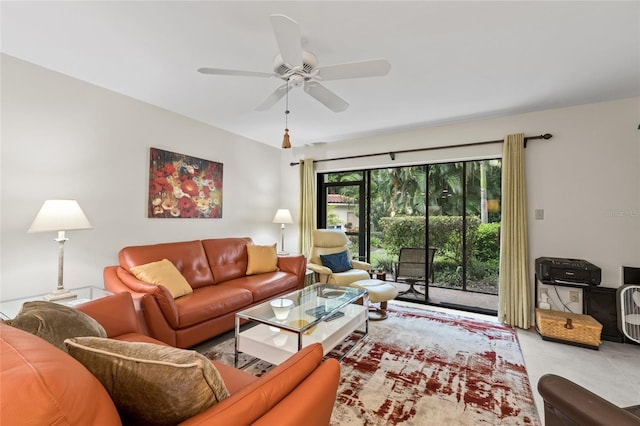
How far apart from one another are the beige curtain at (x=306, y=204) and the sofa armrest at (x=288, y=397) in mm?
3686

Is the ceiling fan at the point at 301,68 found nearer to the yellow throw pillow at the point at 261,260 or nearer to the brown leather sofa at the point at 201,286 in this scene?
the brown leather sofa at the point at 201,286

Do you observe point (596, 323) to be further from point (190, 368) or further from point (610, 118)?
point (190, 368)

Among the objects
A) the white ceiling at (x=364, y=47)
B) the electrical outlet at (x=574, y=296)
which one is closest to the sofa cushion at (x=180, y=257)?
the white ceiling at (x=364, y=47)

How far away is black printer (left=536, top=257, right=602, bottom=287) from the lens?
2.80 meters

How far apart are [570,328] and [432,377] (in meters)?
1.69

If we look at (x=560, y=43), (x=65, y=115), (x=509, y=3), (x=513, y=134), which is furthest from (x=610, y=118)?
(x=65, y=115)

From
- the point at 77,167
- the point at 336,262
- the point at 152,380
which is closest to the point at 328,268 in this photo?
the point at 336,262

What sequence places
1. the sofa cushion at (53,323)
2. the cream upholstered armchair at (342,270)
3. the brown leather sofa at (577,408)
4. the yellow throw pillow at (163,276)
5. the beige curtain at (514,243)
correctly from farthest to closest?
the cream upholstered armchair at (342,270) < the beige curtain at (514,243) < the yellow throw pillow at (163,276) < the sofa cushion at (53,323) < the brown leather sofa at (577,408)

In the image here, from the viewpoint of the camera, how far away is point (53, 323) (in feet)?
4.17

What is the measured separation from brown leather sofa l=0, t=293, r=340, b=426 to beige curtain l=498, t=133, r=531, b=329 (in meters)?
3.13

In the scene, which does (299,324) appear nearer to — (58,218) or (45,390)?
(45,390)

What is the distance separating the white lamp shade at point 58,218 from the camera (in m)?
2.08

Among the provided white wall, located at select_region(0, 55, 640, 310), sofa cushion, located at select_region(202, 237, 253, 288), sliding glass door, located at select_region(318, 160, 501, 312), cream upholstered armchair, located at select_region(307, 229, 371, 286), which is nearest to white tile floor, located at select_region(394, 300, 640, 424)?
white wall, located at select_region(0, 55, 640, 310)

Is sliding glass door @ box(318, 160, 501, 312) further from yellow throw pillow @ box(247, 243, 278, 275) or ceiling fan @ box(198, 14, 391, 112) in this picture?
ceiling fan @ box(198, 14, 391, 112)
